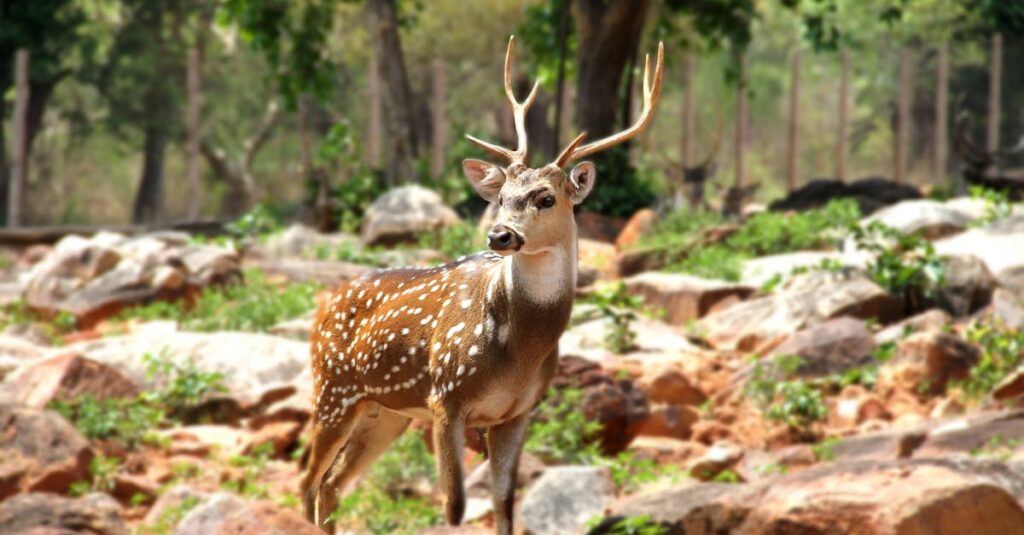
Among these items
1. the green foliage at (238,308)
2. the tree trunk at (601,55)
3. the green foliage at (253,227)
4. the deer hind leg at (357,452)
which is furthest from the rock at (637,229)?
the deer hind leg at (357,452)

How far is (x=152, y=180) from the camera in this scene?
3009 centimetres

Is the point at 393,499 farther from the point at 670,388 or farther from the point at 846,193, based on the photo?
the point at 846,193

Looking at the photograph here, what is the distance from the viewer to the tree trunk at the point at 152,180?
29922 mm

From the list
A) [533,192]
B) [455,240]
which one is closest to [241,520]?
[533,192]

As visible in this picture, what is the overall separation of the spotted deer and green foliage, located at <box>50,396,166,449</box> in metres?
3.71

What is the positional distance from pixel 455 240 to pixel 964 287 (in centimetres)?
533

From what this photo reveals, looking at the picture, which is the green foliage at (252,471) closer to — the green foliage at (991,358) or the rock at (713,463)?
the rock at (713,463)

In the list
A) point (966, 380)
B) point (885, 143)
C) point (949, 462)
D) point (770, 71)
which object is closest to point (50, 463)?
point (949, 462)

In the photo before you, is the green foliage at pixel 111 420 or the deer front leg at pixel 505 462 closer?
the deer front leg at pixel 505 462

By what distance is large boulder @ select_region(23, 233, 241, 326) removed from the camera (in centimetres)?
1402

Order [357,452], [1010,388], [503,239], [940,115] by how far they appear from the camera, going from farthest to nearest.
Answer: [940,115]
[1010,388]
[357,452]
[503,239]

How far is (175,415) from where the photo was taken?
10.7m

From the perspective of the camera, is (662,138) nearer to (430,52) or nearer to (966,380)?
(430,52)

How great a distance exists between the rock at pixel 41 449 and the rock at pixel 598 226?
8792 mm
